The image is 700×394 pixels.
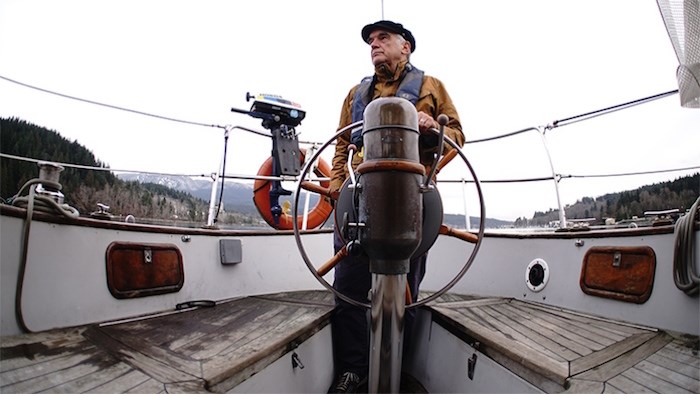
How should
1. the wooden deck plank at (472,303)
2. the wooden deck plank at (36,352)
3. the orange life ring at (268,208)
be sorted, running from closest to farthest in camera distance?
1. the wooden deck plank at (36,352)
2. the wooden deck plank at (472,303)
3. the orange life ring at (268,208)

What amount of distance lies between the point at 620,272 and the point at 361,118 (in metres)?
1.46

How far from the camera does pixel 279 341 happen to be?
1.25m

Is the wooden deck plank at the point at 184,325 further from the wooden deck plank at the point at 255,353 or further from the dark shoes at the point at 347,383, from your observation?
the dark shoes at the point at 347,383

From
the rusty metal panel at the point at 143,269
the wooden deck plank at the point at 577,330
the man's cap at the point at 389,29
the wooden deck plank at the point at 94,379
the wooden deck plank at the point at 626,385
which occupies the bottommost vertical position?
the wooden deck plank at the point at 626,385

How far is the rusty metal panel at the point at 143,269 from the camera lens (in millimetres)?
1501

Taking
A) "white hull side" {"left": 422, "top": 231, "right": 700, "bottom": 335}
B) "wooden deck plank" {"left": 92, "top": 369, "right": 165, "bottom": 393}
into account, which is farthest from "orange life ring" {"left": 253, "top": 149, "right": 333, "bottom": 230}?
"wooden deck plank" {"left": 92, "top": 369, "right": 165, "bottom": 393}

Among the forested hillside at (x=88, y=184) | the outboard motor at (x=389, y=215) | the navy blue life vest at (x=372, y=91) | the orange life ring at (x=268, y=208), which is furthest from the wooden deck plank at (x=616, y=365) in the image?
the forested hillside at (x=88, y=184)

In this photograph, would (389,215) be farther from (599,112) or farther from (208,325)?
(599,112)

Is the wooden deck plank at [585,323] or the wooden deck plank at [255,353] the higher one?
the wooden deck plank at [255,353]

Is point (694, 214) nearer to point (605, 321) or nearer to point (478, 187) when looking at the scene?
point (605, 321)

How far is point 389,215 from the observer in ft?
2.80

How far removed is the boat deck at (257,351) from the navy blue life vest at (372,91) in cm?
92

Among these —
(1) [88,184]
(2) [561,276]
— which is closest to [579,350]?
(2) [561,276]

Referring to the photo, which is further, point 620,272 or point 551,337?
point 620,272
